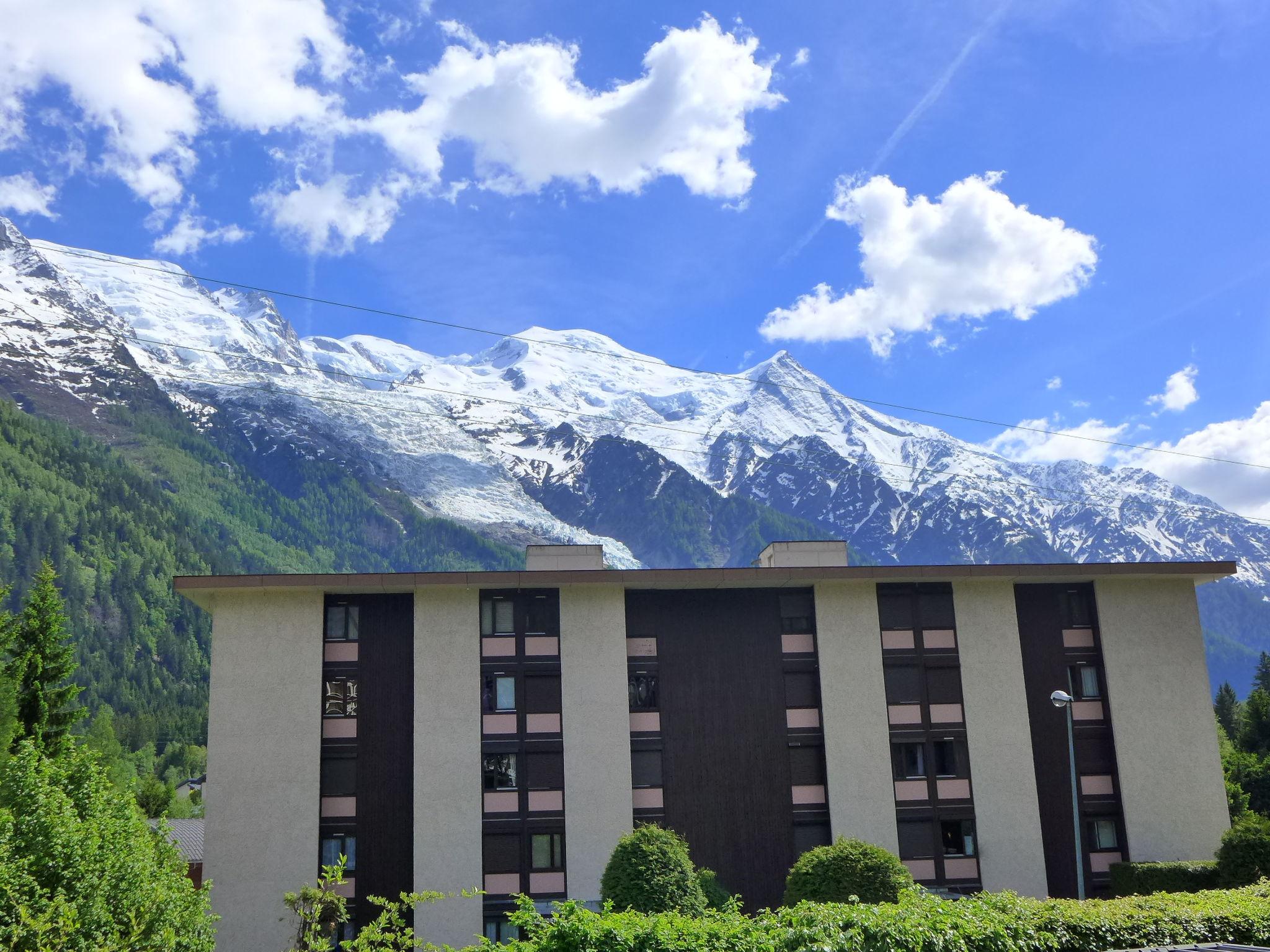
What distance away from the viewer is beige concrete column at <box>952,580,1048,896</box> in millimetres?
36656

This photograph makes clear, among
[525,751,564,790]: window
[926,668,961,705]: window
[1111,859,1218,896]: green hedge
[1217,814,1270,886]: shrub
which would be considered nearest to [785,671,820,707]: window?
[926,668,961,705]: window

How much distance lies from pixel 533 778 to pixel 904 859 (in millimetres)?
12868

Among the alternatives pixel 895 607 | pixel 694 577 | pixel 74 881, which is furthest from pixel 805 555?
pixel 74 881

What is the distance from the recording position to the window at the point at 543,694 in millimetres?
36844

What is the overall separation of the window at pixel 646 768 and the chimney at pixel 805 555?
8757mm

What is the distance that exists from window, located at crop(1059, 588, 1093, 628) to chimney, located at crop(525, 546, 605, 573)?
17249 mm

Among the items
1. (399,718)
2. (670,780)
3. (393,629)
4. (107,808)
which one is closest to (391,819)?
(399,718)

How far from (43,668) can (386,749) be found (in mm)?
15571

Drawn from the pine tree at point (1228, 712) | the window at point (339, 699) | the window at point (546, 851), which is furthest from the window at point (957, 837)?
the pine tree at point (1228, 712)

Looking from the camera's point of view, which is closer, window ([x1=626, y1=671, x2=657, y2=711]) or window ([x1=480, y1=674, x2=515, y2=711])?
window ([x1=480, y1=674, x2=515, y2=711])

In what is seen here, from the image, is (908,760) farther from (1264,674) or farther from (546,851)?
(1264,674)

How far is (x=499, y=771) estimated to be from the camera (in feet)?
118

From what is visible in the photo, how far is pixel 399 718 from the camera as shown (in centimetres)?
3619

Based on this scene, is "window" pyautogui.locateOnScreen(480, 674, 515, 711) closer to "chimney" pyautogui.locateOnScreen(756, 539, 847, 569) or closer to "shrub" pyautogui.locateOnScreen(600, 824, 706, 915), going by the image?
"shrub" pyautogui.locateOnScreen(600, 824, 706, 915)
